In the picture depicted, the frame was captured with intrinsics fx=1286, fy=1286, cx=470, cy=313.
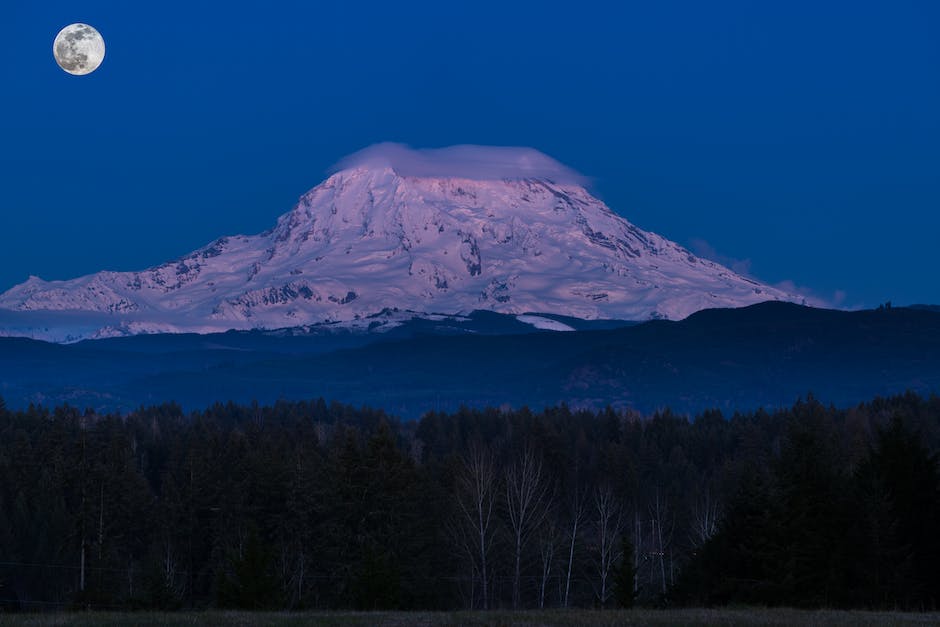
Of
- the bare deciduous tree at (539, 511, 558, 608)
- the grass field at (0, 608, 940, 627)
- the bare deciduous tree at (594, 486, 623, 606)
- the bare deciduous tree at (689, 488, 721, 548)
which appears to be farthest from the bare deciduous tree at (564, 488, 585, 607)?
the grass field at (0, 608, 940, 627)

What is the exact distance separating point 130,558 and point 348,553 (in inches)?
1100

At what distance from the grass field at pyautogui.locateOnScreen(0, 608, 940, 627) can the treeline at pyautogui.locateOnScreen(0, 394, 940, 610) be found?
10942 millimetres

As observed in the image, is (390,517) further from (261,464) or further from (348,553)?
(261,464)

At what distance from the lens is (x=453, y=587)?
9275 centimetres

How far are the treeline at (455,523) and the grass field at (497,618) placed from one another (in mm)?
10942

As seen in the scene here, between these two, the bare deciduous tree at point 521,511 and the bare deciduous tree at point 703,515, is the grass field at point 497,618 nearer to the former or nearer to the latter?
the bare deciduous tree at point 521,511

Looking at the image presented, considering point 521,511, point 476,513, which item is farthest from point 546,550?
point 521,511

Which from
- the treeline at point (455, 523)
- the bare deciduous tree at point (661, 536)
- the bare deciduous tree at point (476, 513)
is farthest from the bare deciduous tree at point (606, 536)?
the bare deciduous tree at point (476, 513)

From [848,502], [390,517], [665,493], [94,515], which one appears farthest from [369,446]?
[665,493]

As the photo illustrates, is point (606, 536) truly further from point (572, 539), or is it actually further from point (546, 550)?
point (546, 550)

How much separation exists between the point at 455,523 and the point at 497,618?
206 feet

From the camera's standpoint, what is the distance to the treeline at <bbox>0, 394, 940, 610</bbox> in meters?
49.2

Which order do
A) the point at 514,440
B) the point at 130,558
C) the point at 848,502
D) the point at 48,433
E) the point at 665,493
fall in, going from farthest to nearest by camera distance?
the point at 514,440, the point at 665,493, the point at 48,433, the point at 130,558, the point at 848,502

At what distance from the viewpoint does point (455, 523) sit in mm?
96125
